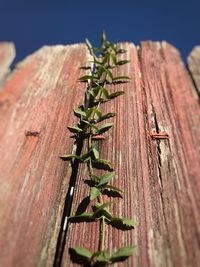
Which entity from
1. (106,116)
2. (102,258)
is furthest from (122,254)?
(106,116)

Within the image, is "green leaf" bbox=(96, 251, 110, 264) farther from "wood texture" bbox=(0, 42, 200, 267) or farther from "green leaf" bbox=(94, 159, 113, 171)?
"green leaf" bbox=(94, 159, 113, 171)

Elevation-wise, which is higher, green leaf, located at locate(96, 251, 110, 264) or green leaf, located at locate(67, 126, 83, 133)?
green leaf, located at locate(67, 126, 83, 133)

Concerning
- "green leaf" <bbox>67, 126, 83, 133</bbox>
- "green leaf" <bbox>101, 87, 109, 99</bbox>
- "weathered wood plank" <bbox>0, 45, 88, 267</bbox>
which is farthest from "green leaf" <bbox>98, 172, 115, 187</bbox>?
"green leaf" <bbox>101, 87, 109, 99</bbox>

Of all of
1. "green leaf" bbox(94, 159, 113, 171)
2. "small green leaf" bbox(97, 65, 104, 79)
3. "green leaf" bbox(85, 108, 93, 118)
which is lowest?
"green leaf" bbox(94, 159, 113, 171)

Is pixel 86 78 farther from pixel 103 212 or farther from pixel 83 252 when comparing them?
pixel 83 252

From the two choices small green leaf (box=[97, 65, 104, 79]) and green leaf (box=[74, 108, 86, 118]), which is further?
small green leaf (box=[97, 65, 104, 79])

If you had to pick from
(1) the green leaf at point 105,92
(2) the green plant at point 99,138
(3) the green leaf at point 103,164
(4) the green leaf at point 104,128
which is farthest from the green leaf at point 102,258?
(1) the green leaf at point 105,92

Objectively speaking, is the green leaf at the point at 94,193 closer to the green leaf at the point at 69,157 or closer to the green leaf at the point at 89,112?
the green leaf at the point at 69,157

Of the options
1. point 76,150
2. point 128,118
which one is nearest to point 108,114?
point 128,118
